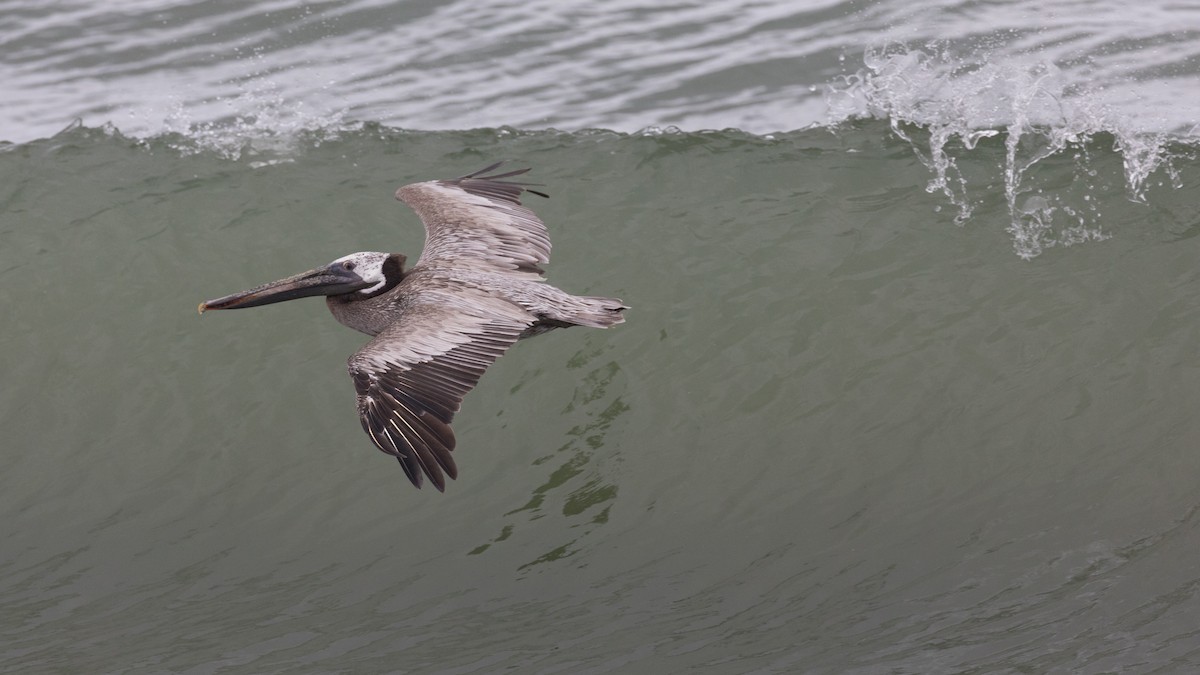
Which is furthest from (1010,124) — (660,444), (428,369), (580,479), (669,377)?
(428,369)

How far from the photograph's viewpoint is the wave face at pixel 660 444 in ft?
15.4

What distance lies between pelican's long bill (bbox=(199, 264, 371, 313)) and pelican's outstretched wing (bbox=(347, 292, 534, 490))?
472 millimetres

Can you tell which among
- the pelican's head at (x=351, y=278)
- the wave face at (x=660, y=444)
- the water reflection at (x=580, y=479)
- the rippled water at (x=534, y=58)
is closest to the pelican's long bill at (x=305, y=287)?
the pelican's head at (x=351, y=278)

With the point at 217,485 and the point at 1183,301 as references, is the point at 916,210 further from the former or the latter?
the point at 217,485

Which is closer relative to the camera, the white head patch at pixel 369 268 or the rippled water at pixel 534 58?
the white head patch at pixel 369 268

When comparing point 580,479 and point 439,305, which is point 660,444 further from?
point 439,305

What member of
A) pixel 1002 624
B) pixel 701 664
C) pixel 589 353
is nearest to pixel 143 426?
pixel 589 353

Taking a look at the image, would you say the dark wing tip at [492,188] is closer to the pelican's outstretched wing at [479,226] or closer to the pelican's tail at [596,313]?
the pelican's outstretched wing at [479,226]

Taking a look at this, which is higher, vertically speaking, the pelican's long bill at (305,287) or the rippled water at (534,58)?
the rippled water at (534,58)

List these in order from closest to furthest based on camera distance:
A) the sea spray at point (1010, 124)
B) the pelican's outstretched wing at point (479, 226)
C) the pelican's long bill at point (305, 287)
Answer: the pelican's long bill at point (305, 287)
the pelican's outstretched wing at point (479, 226)
the sea spray at point (1010, 124)

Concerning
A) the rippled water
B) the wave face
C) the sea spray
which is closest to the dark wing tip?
the wave face

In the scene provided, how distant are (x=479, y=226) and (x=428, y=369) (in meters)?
1.53

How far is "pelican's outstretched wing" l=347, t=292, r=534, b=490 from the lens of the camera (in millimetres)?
4176

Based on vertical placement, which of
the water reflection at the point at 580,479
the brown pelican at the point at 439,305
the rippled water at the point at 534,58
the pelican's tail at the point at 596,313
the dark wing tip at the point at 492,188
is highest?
the rippled water at the point at 534,58
